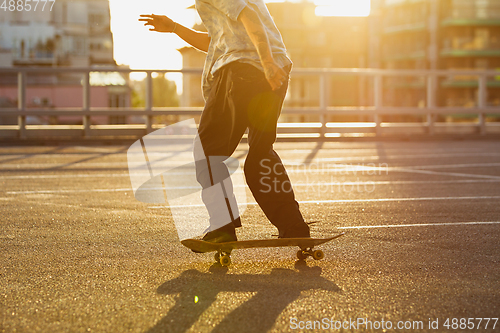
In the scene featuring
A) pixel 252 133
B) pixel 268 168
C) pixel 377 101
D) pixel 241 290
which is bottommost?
pixel 241 290

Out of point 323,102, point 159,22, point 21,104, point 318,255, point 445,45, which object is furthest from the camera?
point 445,45

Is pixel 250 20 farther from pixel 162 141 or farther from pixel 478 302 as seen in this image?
pixel 162 141

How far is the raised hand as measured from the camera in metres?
3.42

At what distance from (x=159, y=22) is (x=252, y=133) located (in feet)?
2.82

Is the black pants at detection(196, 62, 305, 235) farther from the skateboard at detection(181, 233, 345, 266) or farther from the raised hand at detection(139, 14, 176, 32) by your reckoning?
the raised hand at detection(139, 14, 176, 32)

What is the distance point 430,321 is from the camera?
2.18 metres

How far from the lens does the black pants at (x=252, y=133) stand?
3004mm

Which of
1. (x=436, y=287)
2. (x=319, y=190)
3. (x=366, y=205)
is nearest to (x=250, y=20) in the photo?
(x=436, y=287)

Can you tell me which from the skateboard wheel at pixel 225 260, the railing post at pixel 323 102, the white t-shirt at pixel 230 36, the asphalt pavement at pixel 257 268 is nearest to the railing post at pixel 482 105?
the railing post at pixel 323 102

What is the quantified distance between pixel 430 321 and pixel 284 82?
1.35m

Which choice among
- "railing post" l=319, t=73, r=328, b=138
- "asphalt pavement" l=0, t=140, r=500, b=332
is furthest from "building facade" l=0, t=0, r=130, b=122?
"asphalt pavement" l=0, t=140, r=500, b=332

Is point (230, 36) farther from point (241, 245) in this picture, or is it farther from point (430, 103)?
point (430, 103)

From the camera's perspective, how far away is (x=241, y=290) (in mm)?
2561

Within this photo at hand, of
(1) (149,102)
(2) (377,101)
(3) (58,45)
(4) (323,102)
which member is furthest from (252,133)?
(3) (58,45)
